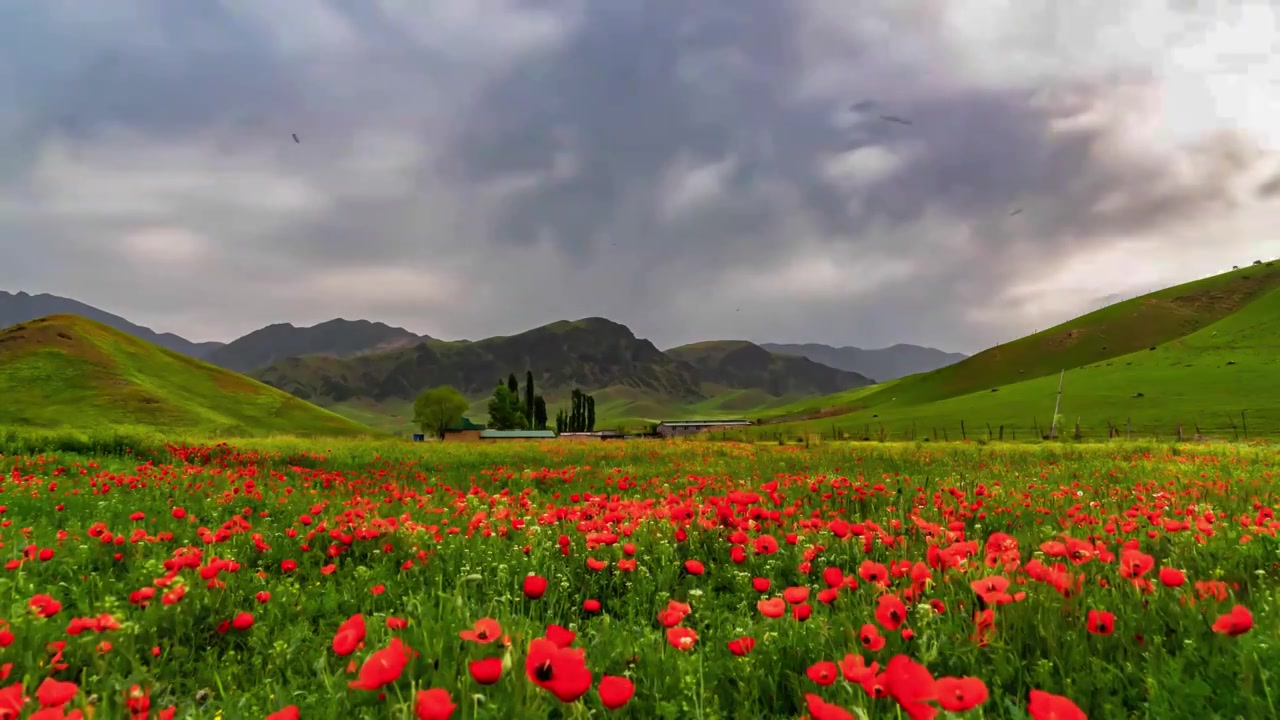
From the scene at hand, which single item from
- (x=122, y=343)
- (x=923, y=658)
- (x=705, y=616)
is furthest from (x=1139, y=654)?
(x=122, y=343)

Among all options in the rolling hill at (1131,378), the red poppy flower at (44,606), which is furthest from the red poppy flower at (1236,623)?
the rolling hill at (1131,378)

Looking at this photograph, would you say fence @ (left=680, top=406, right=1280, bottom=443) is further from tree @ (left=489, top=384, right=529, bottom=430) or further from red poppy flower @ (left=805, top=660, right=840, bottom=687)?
tree @ (left=489, top=384, right=529, bottom=430)

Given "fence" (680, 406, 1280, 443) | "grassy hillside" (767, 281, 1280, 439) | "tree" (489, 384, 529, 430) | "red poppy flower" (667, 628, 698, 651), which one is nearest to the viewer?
"red poppy flower" (667, 628, 698, 651)

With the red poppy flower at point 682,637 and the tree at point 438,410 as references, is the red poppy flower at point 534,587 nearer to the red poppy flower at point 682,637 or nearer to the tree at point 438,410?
the red poppy flower at point 682,637

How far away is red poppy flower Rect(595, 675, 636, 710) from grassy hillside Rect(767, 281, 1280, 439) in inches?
2312

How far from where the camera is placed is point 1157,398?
70375mm

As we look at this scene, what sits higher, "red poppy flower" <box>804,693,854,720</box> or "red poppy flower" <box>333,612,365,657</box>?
"red poppy flower" <box>333,612,365,657</box>

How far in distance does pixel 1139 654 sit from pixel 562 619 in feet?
11.2

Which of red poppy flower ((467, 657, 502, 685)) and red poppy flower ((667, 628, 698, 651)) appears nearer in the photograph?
red poppy flower ((467, 657, 502, 685))

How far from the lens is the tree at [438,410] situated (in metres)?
115

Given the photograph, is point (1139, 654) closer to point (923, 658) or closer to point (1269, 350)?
point (923, 658)

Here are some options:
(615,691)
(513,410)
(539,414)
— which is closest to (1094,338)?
(539,414)

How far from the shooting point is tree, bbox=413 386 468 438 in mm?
114625

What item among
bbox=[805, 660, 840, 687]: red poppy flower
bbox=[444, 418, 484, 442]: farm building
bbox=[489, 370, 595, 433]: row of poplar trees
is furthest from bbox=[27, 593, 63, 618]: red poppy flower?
bbox=[489, 370, 595, 433]: row of poplar trees
